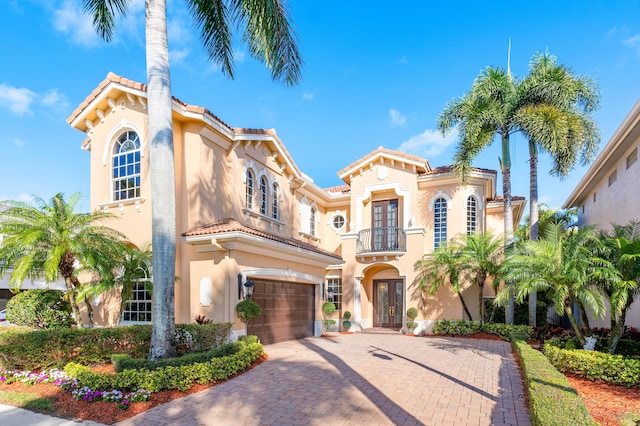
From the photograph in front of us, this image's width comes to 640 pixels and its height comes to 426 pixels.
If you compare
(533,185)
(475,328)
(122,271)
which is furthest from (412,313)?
(122,271)

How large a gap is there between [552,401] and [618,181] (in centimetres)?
1103

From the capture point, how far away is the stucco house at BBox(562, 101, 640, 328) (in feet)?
35.9

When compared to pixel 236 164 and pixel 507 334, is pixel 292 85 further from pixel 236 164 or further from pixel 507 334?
pixel 507 334

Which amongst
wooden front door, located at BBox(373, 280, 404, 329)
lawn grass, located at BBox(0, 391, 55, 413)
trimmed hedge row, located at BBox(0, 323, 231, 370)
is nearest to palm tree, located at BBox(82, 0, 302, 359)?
trimmed hedge row, located at BBox(0, 323, 231, 370)

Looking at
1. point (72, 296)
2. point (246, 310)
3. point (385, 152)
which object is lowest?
point (246, 310)

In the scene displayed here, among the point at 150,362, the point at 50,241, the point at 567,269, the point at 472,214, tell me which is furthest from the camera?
the point at 472,214

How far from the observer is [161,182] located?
8359mm

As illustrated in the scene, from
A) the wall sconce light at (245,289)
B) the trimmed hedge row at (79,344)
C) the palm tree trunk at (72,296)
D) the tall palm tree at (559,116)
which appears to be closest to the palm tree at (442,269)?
the tall palm tree at (559,116)

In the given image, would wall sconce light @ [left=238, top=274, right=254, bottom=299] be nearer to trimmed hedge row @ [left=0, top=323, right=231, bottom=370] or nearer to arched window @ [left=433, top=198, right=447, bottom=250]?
trimmed hedge row @ [left=0, top=323, right=231, bottom=370]

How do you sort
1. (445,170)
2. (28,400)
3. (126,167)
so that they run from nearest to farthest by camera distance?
(28,400), (126,167), (445,170)

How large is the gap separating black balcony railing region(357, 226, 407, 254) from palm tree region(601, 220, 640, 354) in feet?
32.5

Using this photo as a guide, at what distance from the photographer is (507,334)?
1475 cm

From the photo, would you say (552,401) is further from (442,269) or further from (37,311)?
(37,311)

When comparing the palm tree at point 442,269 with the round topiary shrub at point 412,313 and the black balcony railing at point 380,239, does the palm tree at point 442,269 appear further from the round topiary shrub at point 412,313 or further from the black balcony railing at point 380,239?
the black balcony railing at point 380,239
